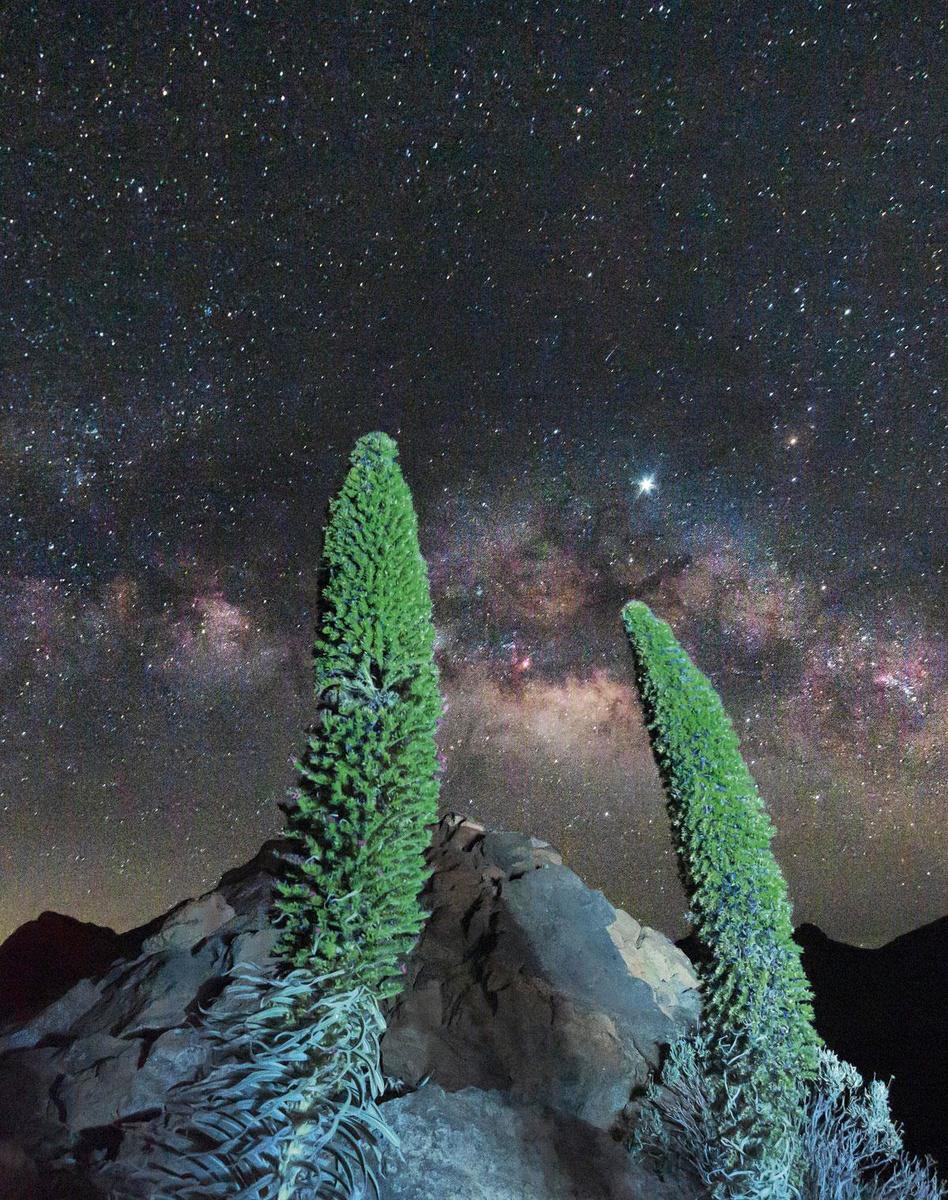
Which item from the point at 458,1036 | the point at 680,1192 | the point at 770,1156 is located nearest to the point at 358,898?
the point at 458,1036

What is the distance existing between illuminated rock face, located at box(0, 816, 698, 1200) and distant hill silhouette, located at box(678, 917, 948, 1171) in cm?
1010

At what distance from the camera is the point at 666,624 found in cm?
954

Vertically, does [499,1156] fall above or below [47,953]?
below

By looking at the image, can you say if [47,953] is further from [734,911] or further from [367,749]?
[734,911]

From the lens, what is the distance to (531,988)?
8438mm

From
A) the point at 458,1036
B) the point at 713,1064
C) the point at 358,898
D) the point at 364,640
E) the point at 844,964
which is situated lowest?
the point at 844,964

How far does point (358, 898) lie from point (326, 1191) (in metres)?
2.01

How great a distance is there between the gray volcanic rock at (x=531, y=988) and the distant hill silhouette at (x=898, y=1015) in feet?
30.9

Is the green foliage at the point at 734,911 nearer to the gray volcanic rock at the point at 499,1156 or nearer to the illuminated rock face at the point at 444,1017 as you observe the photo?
the gray volcanic rock at the point at 499,1156

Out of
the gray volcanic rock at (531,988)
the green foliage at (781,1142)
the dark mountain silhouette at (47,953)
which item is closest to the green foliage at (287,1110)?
the gray volcanic rock at (531,988)

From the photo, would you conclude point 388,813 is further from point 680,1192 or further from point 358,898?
point 680,1192

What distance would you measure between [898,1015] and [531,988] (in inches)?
1262

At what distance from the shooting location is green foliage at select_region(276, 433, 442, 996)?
6.13 meters

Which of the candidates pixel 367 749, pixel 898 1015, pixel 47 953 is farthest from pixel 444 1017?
pixel 898 1015
